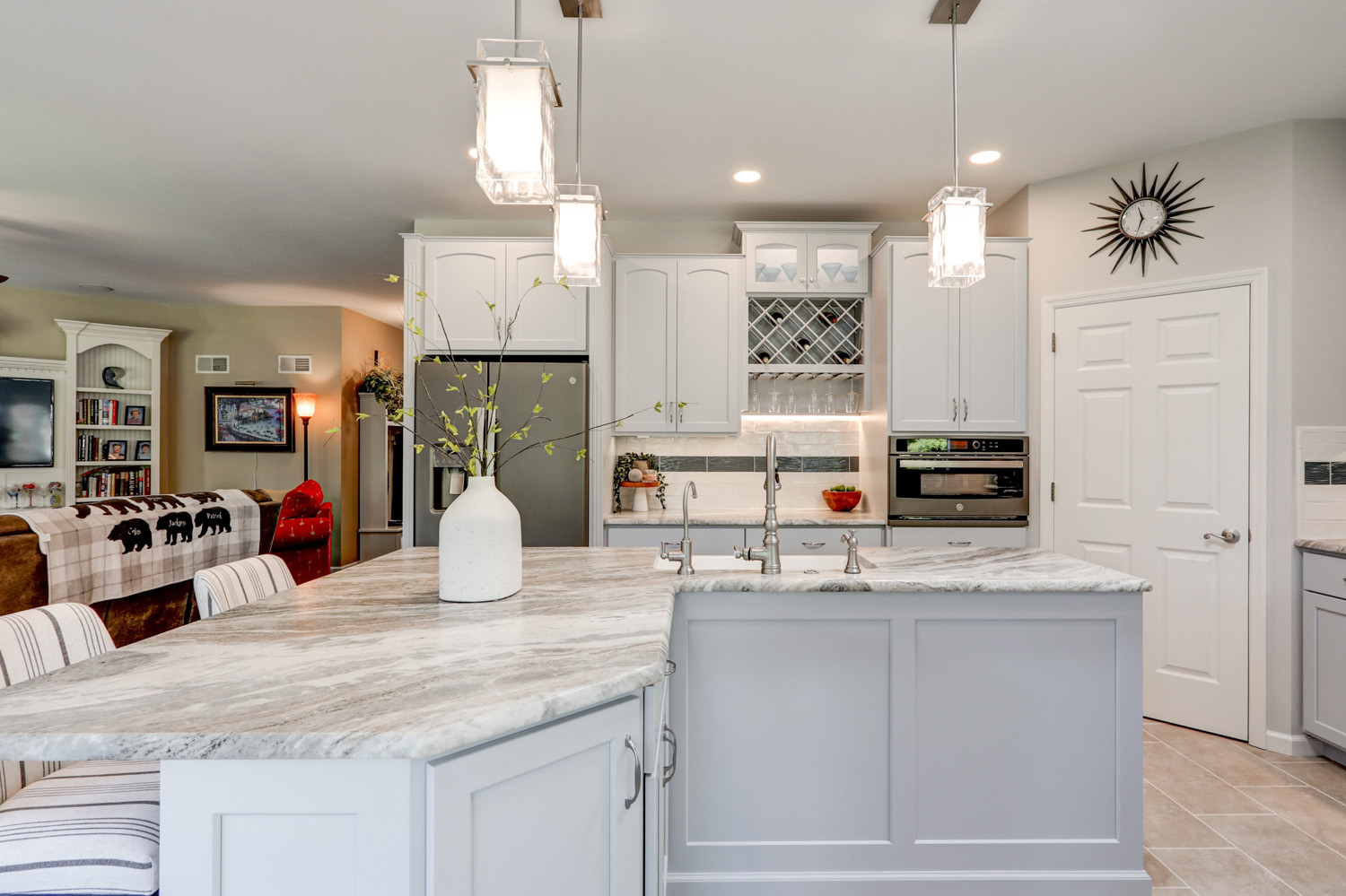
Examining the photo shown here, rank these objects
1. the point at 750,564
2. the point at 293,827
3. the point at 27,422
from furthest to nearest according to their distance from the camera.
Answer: the point at 27,422
the point at 750,564
the point at 293,827

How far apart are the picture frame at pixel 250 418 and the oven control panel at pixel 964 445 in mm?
5799

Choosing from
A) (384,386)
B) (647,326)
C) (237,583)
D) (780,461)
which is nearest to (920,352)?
(780,461)

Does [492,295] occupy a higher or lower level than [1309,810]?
higher

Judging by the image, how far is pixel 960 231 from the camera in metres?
1.90

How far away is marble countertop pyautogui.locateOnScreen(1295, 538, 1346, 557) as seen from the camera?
2.72 m

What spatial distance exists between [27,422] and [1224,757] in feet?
27.8

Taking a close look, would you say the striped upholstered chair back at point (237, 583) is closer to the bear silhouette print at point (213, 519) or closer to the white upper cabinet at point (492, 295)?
the white upper cabinet at point (492, 295)

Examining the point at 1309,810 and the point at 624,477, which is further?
the point at 624,477

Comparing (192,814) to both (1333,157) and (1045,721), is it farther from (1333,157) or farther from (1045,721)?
(1333,157)

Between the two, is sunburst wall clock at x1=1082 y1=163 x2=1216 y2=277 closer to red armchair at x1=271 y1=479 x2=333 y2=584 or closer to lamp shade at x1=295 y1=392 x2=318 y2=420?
red armchair at x1=271 y1=479 x2=333 y2=584

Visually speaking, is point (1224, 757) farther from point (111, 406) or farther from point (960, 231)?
point (111, 406)

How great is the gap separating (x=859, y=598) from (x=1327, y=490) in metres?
2.41

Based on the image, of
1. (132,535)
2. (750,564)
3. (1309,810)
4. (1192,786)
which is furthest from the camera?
(132,535)

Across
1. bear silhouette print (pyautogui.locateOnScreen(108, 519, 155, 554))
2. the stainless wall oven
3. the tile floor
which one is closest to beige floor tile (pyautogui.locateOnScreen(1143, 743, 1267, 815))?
the tile floor
